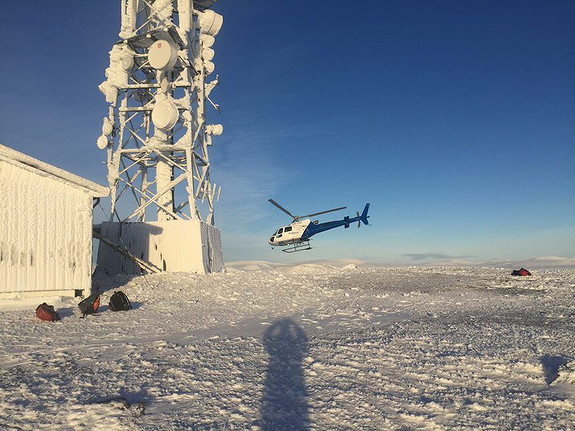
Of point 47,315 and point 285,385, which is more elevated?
point 47,315

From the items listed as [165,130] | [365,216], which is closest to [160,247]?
[165,130]

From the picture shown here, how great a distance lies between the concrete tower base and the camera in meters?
25.1

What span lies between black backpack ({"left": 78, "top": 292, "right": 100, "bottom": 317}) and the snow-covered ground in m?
0.53

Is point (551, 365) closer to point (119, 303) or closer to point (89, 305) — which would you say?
point (119, 303)

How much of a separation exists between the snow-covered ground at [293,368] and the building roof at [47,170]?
5666 mm

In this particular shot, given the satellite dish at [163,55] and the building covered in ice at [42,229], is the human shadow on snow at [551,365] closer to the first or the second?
the building covered in ice at [42,229]

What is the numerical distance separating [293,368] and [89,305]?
927cm

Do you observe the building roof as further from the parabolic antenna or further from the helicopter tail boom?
the helicopter tail boom

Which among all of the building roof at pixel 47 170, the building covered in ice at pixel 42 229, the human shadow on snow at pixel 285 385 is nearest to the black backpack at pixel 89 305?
the building covered in ice at pixel 42 229

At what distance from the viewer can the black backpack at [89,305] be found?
13.5 metres

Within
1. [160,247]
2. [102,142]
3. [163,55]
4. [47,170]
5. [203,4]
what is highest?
[203,4]

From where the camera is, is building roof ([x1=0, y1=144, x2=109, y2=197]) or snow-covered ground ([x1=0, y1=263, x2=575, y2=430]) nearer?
snow-covered ground ([x1=0, y1=263, x2=575, y2=430])

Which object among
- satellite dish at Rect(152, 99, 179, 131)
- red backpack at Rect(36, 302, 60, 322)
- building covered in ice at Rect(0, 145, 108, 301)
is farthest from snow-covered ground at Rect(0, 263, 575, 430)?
satellite dish at Rect(152, 99, 179, 131)

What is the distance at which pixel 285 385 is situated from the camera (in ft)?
22.6
